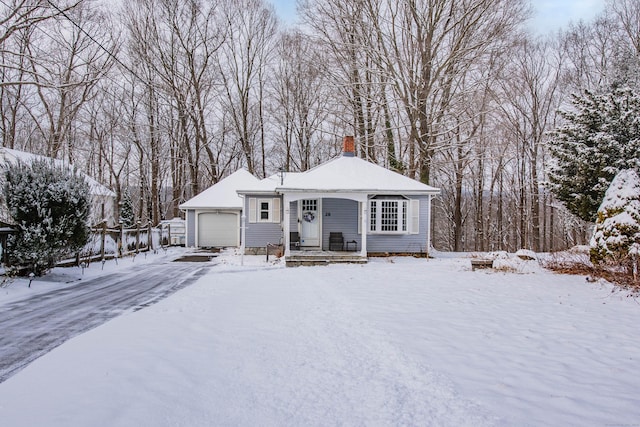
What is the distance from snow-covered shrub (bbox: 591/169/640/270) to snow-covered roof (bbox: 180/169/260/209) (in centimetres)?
1544

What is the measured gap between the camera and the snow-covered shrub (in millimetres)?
8812

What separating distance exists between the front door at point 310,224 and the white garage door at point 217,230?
6.66 m

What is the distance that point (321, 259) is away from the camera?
13.5 meters

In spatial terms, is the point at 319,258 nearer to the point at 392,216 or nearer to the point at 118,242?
the point at 392,216

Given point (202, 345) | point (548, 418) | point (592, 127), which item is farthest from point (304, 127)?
point (548, 418)

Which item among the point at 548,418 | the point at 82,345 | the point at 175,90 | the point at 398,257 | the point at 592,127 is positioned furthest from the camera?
the point at 175,90

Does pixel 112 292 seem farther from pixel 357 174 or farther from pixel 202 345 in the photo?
pixel 357 174

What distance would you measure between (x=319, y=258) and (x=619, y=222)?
826cm

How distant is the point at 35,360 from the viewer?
4273 mm

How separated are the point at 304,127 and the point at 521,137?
14048 millimetres

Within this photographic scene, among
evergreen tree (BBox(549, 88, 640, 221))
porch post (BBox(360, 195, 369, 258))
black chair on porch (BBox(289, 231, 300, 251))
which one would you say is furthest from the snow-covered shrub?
black chair on porch (BBox(289, 231, 300, 251))

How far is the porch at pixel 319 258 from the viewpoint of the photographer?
1341cm

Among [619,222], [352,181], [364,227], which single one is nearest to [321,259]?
[364,227]

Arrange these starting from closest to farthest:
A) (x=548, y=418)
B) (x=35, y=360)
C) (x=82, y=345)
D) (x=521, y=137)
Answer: (x=548, y=418)
(x=35, y=360)
(x=82, y=345)
(x=521, y=137)
